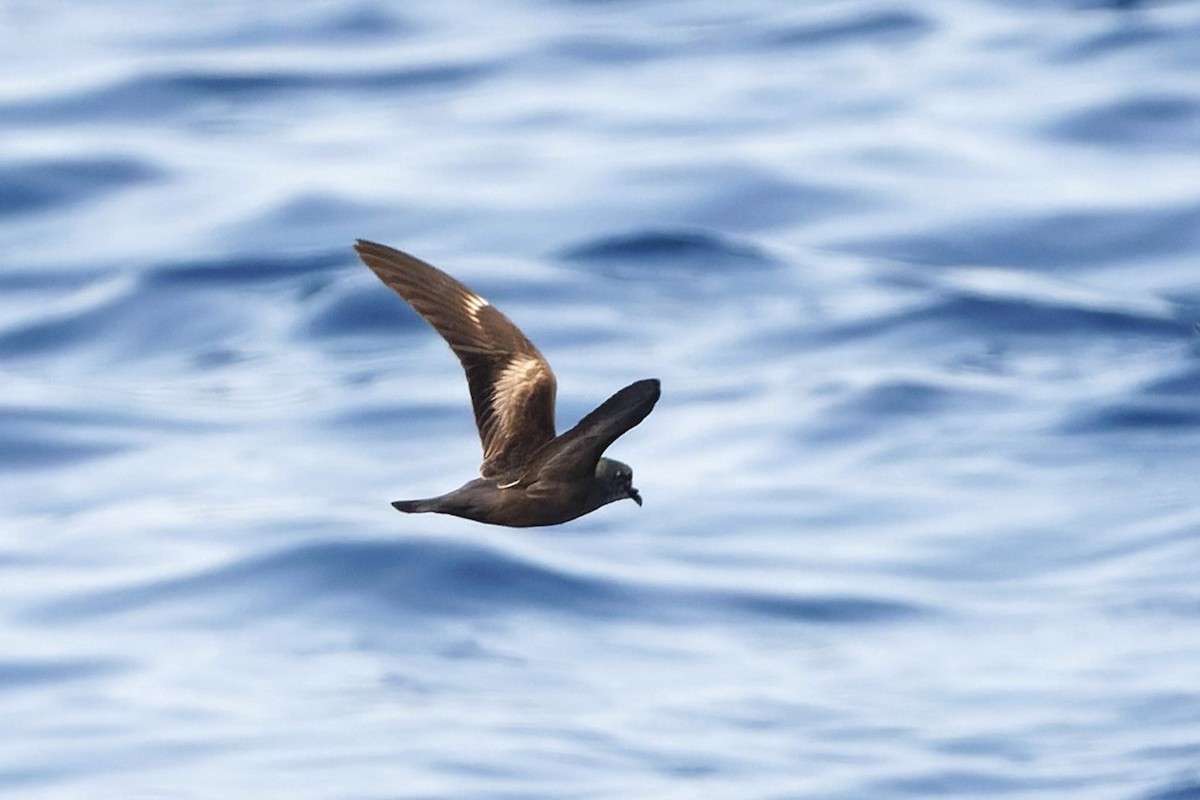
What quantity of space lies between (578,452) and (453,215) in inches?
906

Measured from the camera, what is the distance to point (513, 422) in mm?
8602

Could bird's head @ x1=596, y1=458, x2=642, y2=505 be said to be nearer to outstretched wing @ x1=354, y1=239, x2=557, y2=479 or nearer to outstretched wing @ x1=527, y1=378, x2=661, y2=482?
outstretched wing @ x1=527, y1=378, x2=661, y2=482

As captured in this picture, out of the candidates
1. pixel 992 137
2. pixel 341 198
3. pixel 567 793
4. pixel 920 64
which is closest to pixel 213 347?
pixel 341 198

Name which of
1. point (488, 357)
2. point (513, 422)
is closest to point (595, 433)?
point (513, 422)

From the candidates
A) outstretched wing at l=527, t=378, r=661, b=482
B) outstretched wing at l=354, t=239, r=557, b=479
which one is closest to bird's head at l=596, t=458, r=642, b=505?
outstretched wing at l=527, t=378, r=661, b=482

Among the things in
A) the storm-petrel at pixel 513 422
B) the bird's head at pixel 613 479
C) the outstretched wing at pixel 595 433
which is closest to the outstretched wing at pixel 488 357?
the storm-petrel at pixel 513 422

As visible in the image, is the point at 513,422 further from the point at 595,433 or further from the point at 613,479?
the point at 595,433

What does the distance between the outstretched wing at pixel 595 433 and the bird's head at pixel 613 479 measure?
13 cm

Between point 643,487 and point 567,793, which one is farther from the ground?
point 643,487

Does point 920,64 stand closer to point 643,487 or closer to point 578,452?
point 643,487

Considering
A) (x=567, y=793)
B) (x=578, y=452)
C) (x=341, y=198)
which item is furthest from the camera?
(x=341, y=198)

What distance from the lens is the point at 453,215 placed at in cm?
3055

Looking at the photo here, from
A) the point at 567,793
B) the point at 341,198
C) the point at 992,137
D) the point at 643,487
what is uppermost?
the point at 992,137

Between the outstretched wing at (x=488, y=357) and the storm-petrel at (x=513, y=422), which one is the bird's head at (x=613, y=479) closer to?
the storm-petrel at (x=513, y=422)
